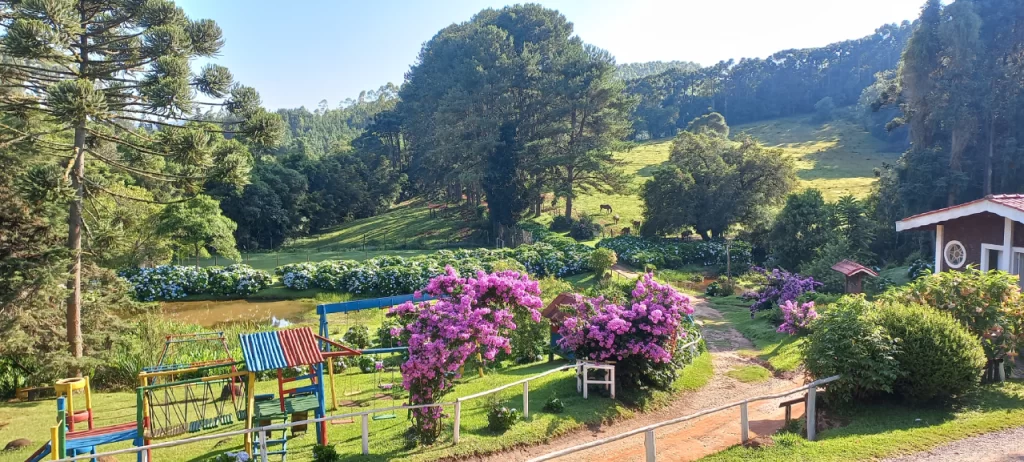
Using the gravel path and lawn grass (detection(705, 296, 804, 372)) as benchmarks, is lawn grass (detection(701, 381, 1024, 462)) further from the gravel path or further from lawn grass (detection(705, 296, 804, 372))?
lawn grass (detection(705, 296, 804, 372))

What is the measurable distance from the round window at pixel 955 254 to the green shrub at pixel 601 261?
12.8 metres

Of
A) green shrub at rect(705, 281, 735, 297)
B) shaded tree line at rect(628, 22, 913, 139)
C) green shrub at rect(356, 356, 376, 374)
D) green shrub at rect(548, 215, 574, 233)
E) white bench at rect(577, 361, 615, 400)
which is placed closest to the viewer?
white bench at rect(577, 361, 615, 400)

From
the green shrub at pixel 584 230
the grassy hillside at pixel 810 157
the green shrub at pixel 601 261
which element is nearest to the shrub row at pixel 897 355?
the green shrub at pixel 601 261

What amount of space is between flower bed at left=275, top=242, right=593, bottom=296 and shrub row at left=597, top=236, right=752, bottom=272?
10.8 ft

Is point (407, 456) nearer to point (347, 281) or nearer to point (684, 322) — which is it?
point (684, 322)

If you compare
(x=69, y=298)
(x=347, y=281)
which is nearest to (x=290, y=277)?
(x=347, y=281)

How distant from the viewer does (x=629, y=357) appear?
1155 centimetres

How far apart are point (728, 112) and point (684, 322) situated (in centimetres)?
8988

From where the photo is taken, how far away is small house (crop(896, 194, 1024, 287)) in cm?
1375

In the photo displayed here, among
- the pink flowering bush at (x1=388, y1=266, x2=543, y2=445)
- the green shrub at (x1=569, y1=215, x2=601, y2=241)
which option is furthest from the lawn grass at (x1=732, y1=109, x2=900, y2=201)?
the pink flowering bush at (x1=388, y1=266, x2=543, y2=445)

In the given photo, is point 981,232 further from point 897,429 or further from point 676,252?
point 676,252

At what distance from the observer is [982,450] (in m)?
8.16

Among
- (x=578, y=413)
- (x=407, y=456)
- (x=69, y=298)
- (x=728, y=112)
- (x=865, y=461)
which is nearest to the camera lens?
(x=865, y=461)

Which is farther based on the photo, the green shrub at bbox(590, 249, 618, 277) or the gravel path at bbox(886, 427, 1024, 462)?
the green shrub at bbox(590, 249, 618, 277)
